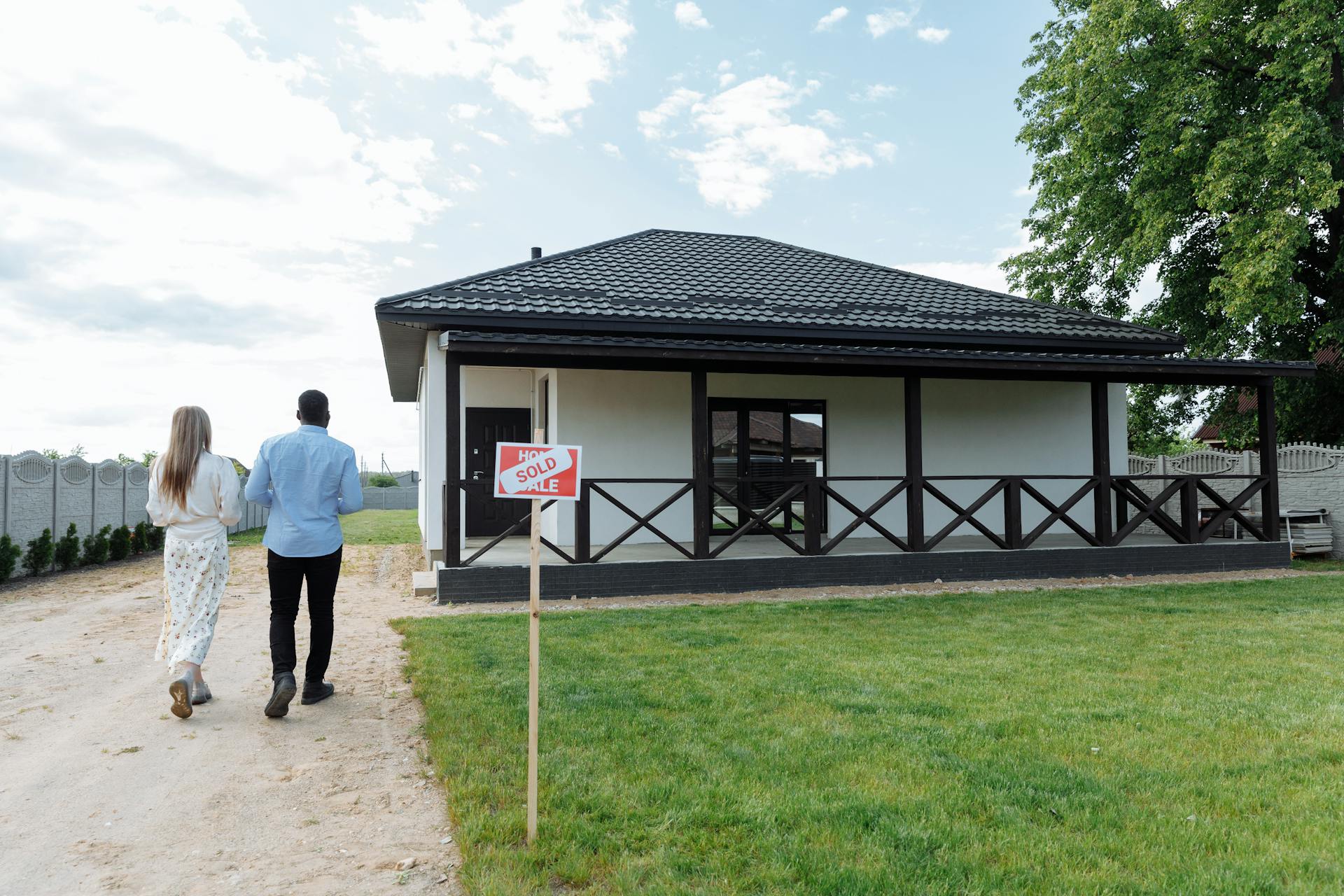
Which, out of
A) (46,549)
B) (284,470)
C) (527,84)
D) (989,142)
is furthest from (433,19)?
(989,142)

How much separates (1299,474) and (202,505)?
1543 cm

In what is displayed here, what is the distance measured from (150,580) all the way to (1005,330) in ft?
41.5

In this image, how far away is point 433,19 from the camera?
395 inches

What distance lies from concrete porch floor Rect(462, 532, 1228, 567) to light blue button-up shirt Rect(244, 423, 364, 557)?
14.1ft

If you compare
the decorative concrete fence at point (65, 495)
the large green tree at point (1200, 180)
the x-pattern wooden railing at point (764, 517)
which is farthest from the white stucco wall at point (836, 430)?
the large green tree at point (1200, 180)

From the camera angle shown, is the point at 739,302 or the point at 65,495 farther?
the point at 65,495

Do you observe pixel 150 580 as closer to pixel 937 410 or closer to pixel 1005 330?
pixel 937 410

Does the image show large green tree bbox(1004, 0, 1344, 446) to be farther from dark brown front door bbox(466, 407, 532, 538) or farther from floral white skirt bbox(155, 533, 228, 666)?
floral white skirt bbox(155, 533, 228, 666)

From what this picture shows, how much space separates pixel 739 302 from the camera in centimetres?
1154

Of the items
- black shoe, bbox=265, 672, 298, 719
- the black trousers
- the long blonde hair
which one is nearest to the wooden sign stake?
the black trousers

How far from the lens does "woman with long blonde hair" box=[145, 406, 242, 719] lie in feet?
15.1

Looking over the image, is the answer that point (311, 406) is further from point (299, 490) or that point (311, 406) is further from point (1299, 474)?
point (1299, 474)

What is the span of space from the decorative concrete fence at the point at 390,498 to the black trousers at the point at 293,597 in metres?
34.4

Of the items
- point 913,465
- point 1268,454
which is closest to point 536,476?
point 913,465
